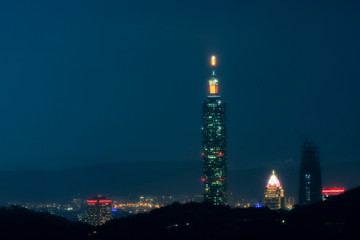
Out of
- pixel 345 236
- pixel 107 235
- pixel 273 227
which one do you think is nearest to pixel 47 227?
pixel 107 235

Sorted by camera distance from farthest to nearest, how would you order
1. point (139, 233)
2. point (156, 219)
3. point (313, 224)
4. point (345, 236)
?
1. point (156, 219)
2. point (139, 233)
3. point (313, 224)
4. point (345, 236)

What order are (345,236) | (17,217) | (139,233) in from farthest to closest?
(17,217), (139,233), (345,236)

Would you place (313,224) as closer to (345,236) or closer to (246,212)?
(345,236)

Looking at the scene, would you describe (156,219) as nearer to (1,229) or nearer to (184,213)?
(184,213)

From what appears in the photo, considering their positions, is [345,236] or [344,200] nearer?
[345,236]

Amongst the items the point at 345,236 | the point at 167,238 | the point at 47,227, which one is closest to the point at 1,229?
the point at 47,227

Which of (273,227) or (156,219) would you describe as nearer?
(273,227)

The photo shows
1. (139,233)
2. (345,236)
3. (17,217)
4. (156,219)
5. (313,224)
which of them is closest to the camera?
(345,236)

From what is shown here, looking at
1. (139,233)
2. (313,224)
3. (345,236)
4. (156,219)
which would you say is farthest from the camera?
(156,219)
